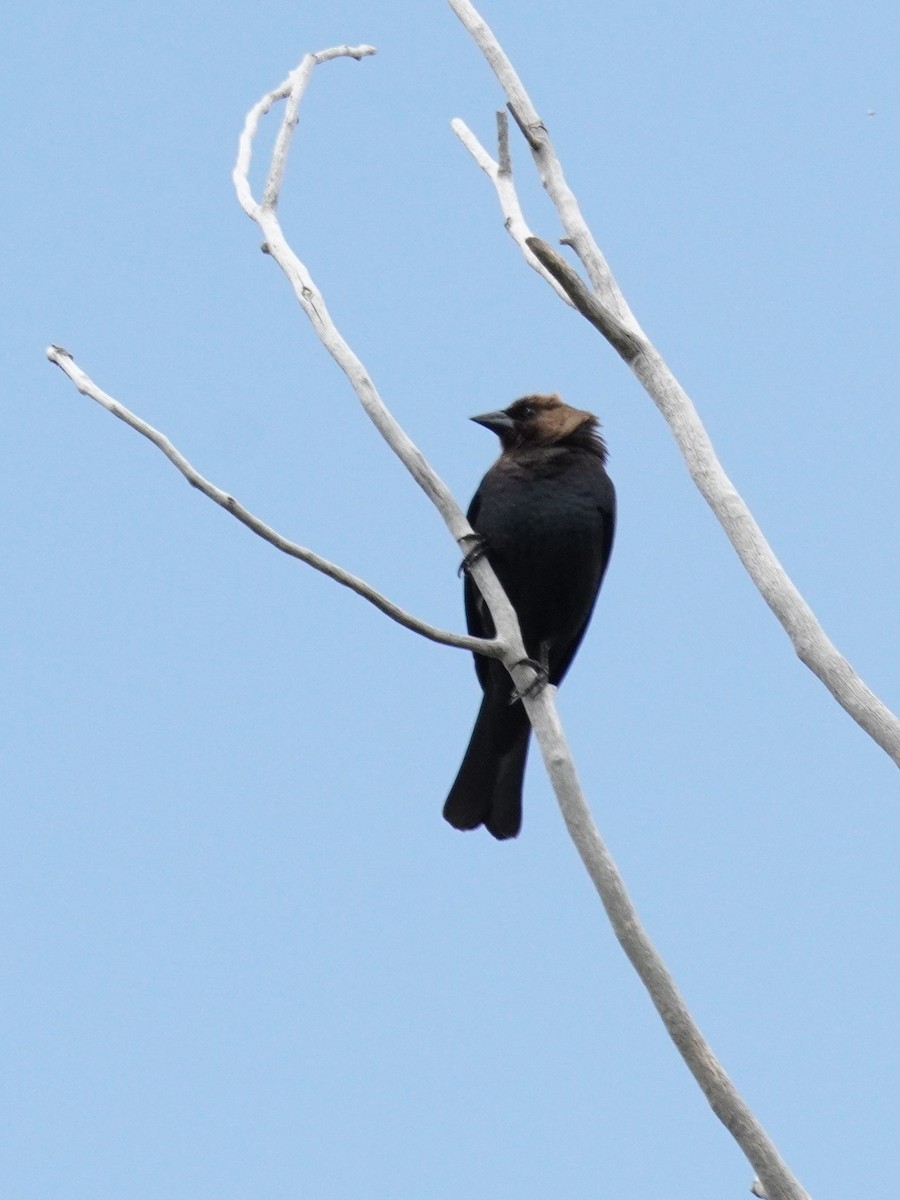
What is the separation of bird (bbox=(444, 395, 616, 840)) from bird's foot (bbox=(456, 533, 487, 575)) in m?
0.23

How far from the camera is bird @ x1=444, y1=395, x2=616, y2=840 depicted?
4.76 metres

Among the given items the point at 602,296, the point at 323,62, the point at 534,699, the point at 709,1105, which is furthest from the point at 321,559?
the point at 323,62

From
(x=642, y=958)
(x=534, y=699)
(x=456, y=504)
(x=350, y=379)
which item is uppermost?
(x=350, y=379)

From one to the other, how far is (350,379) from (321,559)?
26.8 inches

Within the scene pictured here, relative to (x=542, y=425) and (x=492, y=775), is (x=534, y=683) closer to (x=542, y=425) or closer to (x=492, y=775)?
(x=492, y=775)

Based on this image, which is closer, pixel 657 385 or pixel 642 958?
pixel 642 958

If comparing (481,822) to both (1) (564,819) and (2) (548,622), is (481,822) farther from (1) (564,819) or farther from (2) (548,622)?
(1) (564,819)

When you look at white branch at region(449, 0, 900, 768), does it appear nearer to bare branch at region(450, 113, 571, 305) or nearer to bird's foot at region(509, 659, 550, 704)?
bare branch at region(450, 113, 571, 305)

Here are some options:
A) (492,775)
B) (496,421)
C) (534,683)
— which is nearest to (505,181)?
(496,421)

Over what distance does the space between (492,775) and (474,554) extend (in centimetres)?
98

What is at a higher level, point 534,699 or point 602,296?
point 602,296

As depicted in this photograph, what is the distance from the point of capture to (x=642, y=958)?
2932 mm

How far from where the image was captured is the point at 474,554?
426 centimetres

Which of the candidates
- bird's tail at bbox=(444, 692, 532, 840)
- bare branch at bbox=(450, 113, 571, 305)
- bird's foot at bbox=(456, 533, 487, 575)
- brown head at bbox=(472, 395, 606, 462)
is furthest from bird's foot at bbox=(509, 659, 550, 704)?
brown head at bbox=(472, 395, 606, 462)
